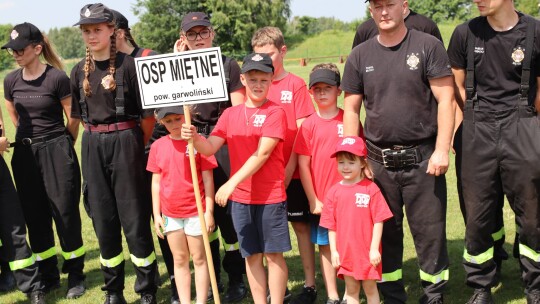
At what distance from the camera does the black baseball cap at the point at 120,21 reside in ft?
20.7

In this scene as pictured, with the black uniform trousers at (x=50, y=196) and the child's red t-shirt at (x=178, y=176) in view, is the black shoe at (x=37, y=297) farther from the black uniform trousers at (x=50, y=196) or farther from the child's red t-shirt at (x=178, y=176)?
the child's red t-shirt at (x=178, y=176)

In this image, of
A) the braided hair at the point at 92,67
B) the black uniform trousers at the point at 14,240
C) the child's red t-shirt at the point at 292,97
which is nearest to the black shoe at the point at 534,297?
the child's red t-shirt at the point at 292,97

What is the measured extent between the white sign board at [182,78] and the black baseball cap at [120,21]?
1.25 m

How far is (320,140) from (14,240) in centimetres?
311

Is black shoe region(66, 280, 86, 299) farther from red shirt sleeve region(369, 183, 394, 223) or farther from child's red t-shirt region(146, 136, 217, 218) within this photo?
red shirt sleeve region(369, 183, 394, 223)

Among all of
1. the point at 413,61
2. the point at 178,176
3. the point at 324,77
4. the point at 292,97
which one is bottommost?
the point at 178,176

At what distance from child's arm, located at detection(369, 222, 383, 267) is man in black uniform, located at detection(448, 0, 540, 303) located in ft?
3.15

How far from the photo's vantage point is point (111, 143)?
5863mm

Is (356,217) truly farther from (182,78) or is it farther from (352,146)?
(182,78)

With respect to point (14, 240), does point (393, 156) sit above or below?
above

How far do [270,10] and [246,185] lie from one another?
2951 inches

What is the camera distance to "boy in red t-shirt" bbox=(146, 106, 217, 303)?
561 centimetres

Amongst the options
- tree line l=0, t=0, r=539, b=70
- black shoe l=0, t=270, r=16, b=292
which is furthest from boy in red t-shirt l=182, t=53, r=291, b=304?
tree line l=0, t=0, r=539, b=70

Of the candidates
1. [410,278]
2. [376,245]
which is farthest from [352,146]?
[410,278]
